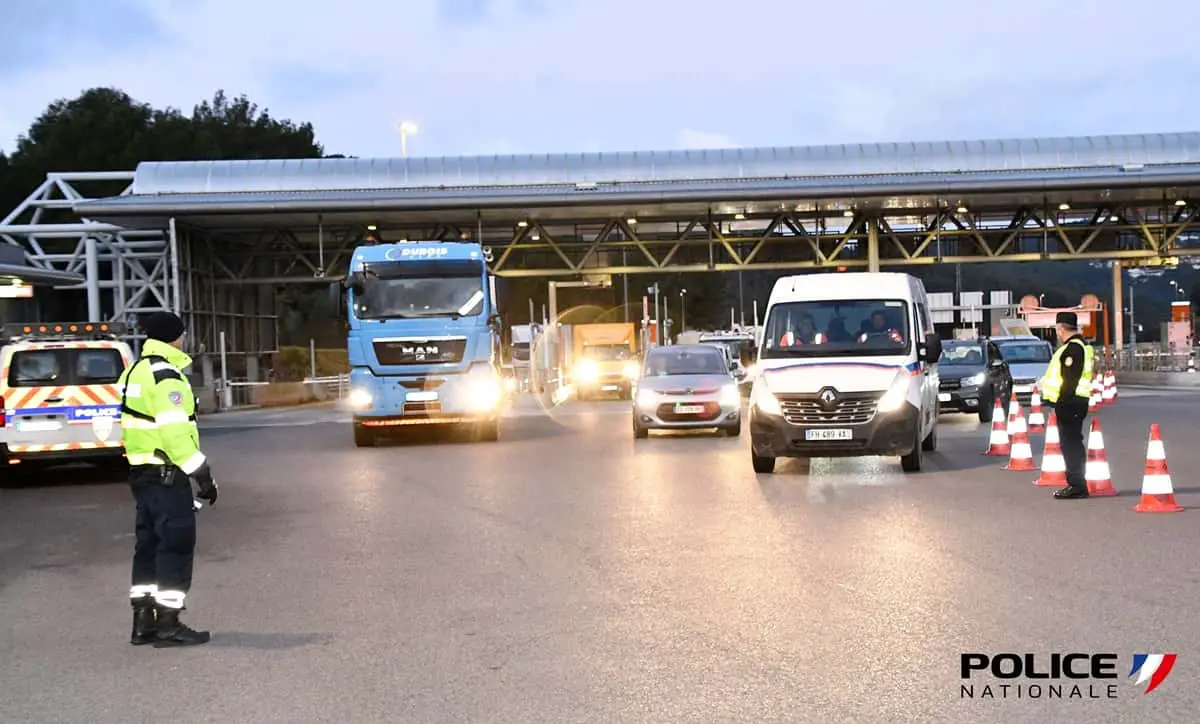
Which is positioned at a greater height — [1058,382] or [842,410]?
[1058,382]

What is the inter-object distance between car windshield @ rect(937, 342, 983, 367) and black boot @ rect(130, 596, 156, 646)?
21.3 meters

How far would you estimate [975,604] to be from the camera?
26.9 ft

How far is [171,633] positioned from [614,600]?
2.57m

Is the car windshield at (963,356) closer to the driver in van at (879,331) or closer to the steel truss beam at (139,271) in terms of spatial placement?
the driver in van at (879,331)

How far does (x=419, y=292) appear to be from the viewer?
2375 centimetres

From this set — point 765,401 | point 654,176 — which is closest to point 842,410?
point 765,401

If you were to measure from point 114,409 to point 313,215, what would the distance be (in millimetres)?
23586

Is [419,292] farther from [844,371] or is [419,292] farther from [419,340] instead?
[844,371]

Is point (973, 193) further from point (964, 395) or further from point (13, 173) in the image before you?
point (13, 173)

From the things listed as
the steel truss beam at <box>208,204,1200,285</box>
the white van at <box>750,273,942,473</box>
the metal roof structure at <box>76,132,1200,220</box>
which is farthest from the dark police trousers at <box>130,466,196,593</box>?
the steel truss beam at <box>208,204,1200,285</box>

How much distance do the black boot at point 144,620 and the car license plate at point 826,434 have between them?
9.48 m

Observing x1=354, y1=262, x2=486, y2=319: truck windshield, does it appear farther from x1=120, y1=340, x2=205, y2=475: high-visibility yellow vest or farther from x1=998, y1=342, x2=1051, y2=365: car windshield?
x1=120, y1=340, x2=205, y2=475: high-visibility yellow vest

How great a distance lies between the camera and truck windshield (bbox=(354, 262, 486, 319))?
77.4 feet

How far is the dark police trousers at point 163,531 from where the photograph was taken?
7.68 m
